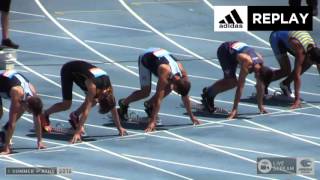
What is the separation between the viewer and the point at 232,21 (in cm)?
2492

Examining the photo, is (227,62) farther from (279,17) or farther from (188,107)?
(279,17)

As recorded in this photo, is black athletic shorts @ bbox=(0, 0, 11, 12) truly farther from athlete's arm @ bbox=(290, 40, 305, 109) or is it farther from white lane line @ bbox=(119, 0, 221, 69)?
athlete's arm @ bbox=(290, 40, 305, 109)

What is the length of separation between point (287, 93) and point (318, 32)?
15.1 ft

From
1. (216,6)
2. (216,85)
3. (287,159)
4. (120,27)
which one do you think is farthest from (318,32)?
(287,159)

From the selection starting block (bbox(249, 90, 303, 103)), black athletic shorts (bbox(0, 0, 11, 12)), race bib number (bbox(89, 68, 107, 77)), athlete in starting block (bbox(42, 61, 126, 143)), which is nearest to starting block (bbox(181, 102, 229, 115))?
starting block (bbox(249, 90, 303, 103))

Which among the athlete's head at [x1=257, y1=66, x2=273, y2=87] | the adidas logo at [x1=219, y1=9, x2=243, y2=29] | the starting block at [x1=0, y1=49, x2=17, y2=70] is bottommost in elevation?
the athlete's head at [x1=257, y1=66, x2=273, y2=87]

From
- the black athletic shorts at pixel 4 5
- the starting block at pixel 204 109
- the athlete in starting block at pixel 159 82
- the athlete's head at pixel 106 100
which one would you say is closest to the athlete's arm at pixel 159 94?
the athlete in starting block at pixel 159 82

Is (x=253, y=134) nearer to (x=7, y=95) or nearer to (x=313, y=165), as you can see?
(x=313, y=165)

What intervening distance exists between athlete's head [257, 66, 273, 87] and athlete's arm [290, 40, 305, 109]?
41cm

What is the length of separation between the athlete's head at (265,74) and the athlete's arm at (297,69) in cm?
41

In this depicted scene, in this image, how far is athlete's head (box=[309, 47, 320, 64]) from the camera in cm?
1977

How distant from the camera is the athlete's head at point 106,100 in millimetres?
17469

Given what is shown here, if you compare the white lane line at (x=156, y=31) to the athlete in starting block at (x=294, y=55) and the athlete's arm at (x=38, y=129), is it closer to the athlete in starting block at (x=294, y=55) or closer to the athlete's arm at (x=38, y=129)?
the athlete in starting block at (x=294, y=55)

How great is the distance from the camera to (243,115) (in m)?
19.4
